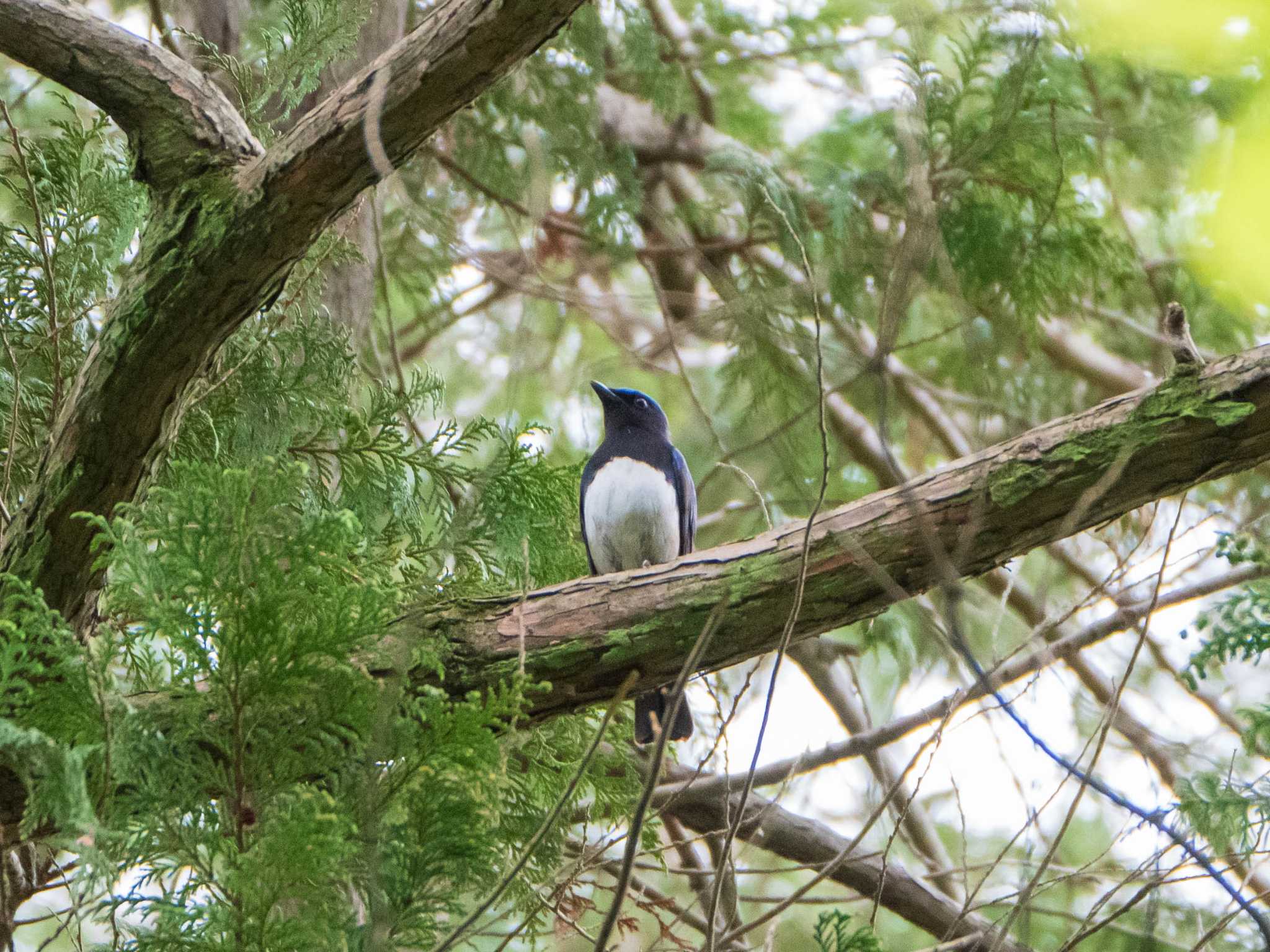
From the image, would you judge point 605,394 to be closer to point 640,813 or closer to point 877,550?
point 877,550

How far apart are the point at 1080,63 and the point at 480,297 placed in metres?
3.43

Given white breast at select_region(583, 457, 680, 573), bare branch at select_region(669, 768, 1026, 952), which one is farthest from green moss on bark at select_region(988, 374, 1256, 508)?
white breast at select_region(583, 457, 680, 573)

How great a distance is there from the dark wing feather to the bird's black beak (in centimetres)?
40

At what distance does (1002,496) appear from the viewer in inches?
101

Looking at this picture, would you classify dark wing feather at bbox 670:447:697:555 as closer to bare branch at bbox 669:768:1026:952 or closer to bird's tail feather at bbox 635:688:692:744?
bird's tail feather at bbox 635:688:692:744

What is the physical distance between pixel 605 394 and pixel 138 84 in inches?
115

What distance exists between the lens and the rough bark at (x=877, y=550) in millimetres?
2500

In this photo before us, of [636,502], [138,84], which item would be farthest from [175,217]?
[636,502]

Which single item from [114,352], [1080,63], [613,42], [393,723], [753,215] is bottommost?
[393,723]

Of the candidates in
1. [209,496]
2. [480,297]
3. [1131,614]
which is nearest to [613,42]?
[480,297]

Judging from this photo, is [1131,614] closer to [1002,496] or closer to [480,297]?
[1002,496]

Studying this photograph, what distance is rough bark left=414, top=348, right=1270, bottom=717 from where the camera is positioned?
2.50m

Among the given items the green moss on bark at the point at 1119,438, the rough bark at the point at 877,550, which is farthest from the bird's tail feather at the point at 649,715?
the green moss on bark at the point at 1119,438

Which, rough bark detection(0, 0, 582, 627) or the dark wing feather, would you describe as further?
the dark wing feather
